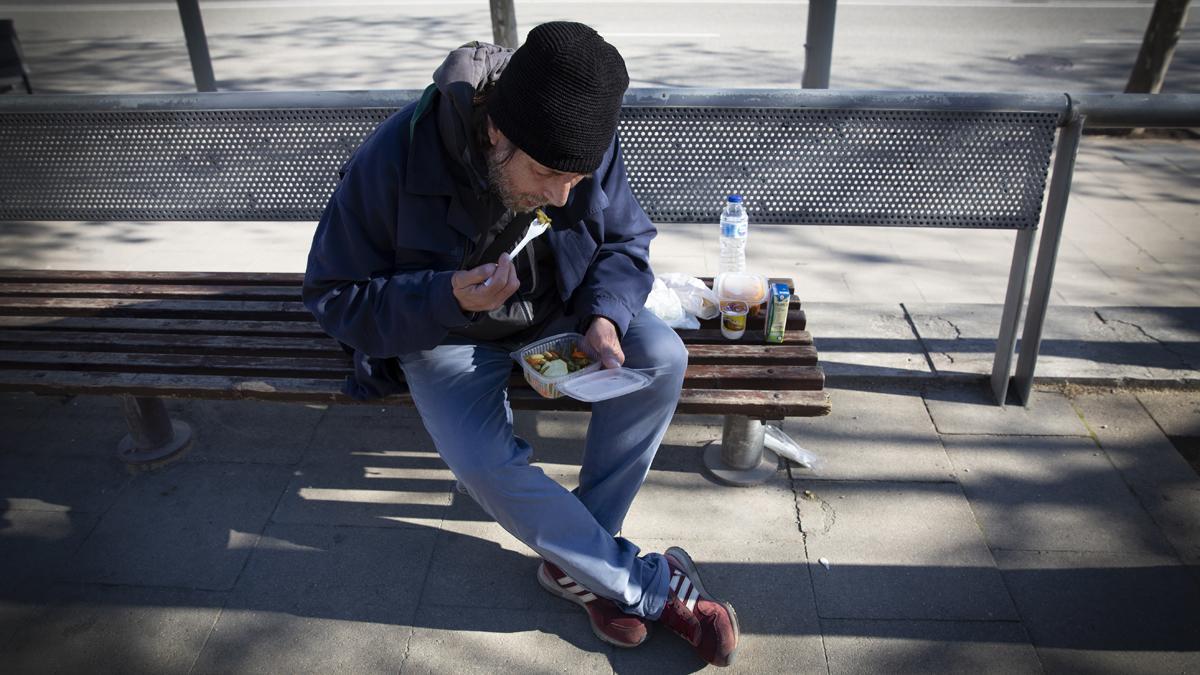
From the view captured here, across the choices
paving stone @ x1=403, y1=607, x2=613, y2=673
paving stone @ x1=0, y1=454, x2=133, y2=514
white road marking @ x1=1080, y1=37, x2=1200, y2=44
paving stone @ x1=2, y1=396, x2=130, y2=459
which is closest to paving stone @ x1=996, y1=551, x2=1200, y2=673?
paving stone @ x1=403, y1=607, x2=613, y2=673

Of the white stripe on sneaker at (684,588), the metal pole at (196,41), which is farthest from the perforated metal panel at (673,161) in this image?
the metal pole at (196,41)

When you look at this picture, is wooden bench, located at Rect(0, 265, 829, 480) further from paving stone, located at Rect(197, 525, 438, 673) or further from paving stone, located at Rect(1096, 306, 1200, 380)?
paving stone, located at Rect(1096, 306, 1200, 380)

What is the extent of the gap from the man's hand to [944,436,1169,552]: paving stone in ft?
4.31

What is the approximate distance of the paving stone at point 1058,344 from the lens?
3.51 metres

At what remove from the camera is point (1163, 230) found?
495cm

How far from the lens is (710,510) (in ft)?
9.54

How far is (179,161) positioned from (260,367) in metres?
1.01

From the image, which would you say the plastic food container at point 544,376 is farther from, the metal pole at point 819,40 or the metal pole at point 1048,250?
the metal pole at point 819,40

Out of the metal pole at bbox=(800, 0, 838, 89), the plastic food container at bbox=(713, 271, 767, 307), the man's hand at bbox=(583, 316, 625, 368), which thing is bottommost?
the plastic food container at bbox=(713, 271, 767, 307)

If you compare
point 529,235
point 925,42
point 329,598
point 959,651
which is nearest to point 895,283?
point 959,651

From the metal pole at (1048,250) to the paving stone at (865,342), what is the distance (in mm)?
348

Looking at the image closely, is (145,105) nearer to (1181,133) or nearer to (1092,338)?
(1092,338)

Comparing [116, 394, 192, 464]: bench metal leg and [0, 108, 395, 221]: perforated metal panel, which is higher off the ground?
[0, 108, 395, 221]: perforated metal panel

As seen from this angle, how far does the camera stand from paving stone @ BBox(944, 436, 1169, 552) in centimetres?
276
